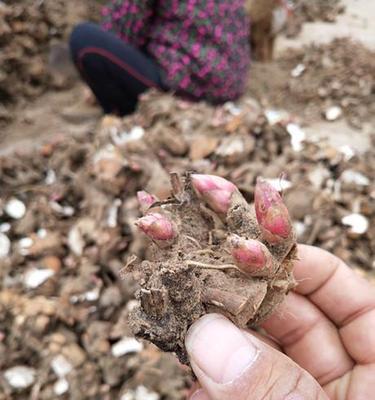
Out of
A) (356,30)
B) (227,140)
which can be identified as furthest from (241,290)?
(356,30)

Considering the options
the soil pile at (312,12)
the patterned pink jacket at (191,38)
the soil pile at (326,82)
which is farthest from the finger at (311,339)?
the soil pile at (312,12)

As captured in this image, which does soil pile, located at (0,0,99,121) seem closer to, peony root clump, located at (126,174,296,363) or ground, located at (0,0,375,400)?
ground, located at (0,0,375,400)

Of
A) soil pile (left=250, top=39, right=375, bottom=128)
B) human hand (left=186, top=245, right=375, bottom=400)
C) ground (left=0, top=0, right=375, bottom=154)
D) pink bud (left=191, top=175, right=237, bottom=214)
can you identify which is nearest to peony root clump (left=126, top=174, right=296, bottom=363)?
pink bud (left=191, top=175, right=237, bottom=214)

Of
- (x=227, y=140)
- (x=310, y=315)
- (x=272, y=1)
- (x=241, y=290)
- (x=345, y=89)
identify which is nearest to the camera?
(x=241, y=290)

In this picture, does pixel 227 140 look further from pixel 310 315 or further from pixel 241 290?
pixel 241 290

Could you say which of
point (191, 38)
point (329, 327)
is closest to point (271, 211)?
point (329, 327)

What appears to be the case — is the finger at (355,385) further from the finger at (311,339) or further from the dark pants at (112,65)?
the dark pants at (112,65)
